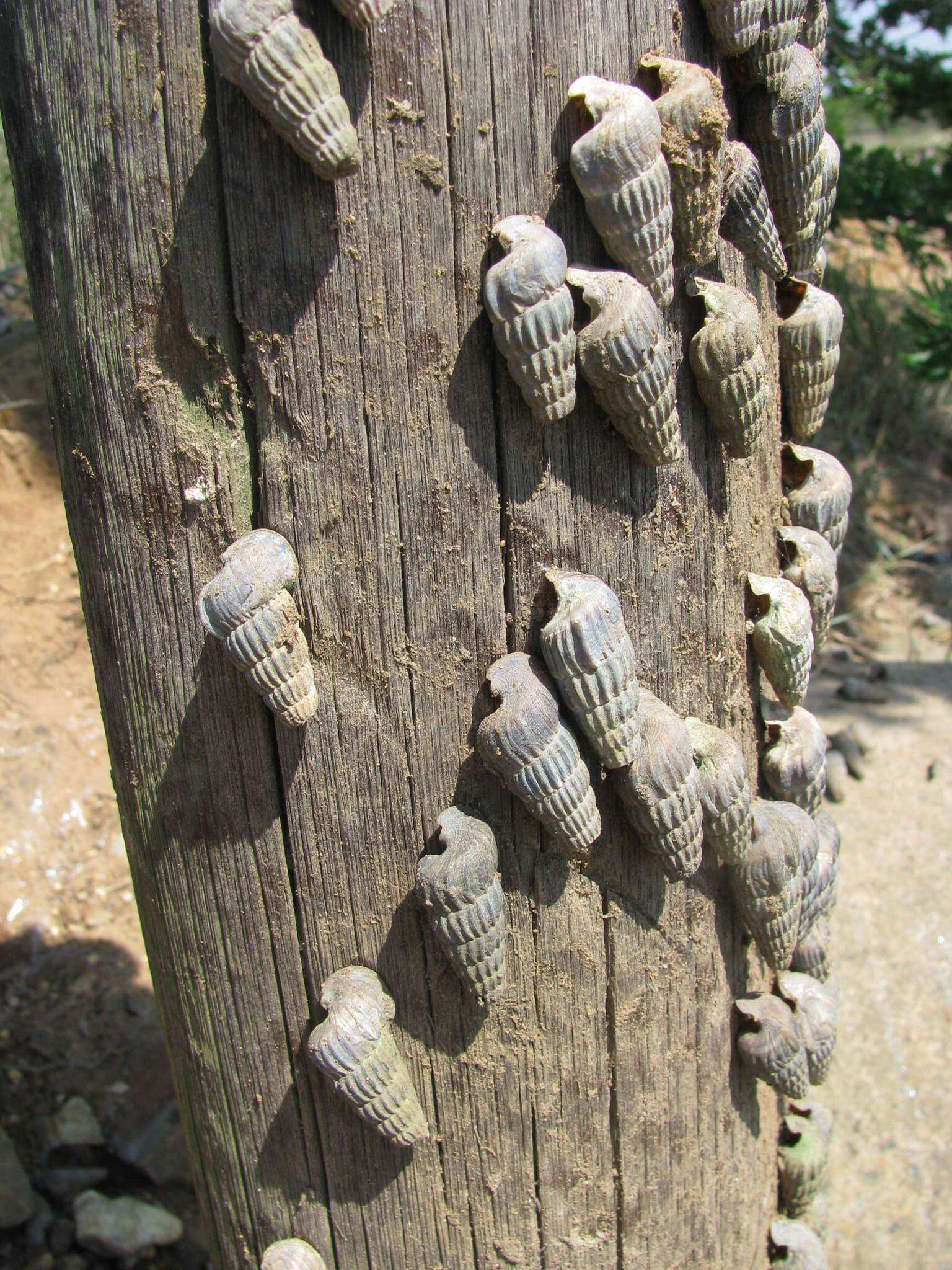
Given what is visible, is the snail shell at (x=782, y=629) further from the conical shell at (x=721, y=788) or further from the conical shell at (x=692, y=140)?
the conical shell at (x=692, y=140)

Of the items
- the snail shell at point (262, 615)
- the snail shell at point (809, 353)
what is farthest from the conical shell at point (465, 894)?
the snail shell at point (809, 353)

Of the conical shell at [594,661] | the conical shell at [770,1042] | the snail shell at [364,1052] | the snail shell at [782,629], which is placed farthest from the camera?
the conical shell at [770,1042]

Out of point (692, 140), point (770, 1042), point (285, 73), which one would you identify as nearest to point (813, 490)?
point (692, 140)

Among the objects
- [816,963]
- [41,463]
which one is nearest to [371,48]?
[816,963]

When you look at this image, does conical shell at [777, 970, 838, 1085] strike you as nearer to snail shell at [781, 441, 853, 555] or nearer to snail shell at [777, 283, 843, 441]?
snail shell at [781, 441, 853, 555]

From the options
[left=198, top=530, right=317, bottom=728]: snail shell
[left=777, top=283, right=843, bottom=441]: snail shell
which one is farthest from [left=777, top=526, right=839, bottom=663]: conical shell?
[left=198, top=530, right=317, bottom=728]: snail shell

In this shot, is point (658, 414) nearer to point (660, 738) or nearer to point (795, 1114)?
point (660, 738)

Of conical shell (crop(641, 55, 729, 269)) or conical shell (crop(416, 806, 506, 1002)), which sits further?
conical shell (crop(416, 806, 506, 1002))

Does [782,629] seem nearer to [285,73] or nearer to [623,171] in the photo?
[623,171]
